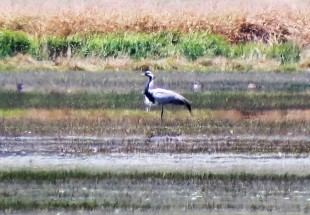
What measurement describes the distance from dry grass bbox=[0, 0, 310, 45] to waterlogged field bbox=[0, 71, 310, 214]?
20.6 feet

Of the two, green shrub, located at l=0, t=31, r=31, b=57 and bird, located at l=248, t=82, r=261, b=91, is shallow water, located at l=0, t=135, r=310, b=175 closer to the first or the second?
bird, located at l=248, t=82, r=261, b=91

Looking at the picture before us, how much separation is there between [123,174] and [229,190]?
1410 millimetres

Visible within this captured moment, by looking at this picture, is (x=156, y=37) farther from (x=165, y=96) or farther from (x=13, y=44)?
(x=165, y=96)

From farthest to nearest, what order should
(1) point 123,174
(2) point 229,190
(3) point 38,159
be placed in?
(3) point 38,159 < (1) point 123,174 < (2) point 229,190

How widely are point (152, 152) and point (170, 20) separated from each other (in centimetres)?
1553

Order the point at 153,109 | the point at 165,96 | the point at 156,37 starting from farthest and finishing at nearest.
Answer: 1. the point at 156,37
2. the point at 153,109
3. the point at 165,96

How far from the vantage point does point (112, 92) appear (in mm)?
21375

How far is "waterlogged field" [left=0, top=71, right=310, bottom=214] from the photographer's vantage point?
34.9ft

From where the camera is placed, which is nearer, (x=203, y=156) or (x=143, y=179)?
(x=143, y=179)

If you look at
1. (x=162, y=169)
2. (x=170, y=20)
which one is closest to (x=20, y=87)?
(x=170, y=20)

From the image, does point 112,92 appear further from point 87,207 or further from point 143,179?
point 87,207

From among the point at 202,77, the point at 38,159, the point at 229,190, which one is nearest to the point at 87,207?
the point at 229,190

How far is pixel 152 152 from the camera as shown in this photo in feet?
45.2

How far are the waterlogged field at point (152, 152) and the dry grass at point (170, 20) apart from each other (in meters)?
6.27
